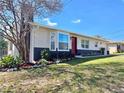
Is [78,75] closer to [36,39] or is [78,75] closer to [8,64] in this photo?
[8,64]

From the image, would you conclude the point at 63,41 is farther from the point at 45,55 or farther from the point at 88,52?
the point at 88,52

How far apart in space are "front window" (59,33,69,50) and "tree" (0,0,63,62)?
4.97 m

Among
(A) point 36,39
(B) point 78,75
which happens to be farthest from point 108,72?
(A) point 36,39

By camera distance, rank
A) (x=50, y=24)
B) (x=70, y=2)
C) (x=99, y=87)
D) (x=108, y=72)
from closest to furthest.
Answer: (x=99, y=87) → (x=108, y=72) → (x=70, y=2) → (x=50, y=24)

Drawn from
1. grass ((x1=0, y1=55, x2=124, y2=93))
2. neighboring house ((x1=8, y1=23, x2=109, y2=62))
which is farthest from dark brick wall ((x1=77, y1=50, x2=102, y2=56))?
grass ((x1=0, y1=55, x2=124, y2=93))

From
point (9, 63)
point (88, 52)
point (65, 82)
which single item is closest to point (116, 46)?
point (88, 52)

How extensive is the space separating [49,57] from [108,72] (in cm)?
788

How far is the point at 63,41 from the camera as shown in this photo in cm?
2156

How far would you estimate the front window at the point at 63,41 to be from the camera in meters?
21.2

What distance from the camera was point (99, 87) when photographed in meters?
8.82

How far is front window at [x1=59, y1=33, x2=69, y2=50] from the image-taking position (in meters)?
21.2

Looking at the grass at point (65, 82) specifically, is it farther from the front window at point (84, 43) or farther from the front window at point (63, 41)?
the front window at point (84, 43)

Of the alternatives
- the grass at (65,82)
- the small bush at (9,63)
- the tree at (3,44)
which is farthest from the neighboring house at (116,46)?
the grass at (65,82)

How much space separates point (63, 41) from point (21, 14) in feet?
24.4
